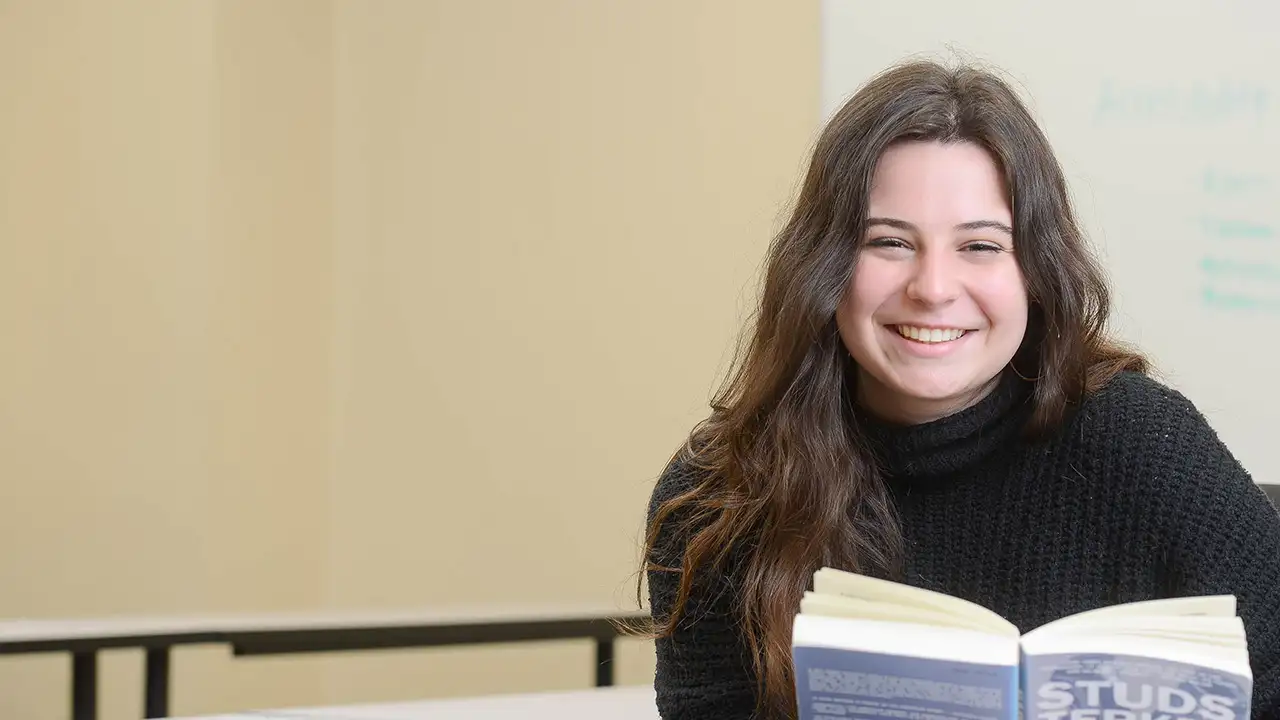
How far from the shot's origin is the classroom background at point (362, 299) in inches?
116

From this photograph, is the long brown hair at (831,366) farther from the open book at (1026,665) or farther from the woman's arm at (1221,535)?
the open book at (1026,665)

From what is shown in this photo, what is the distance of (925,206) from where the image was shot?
1275mm

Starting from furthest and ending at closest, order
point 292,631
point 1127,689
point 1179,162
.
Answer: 1. point 292,631
2. point 1179,162
3. point 1127,689

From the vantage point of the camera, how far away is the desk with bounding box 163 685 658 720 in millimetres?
1653

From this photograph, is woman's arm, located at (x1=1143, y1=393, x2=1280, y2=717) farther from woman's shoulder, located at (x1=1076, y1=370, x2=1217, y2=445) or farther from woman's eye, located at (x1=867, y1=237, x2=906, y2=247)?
woman's eye, located at (x1=867, y1=237, x2=906, y2=247)

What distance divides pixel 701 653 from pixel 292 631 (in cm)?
112

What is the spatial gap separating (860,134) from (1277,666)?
61 cm

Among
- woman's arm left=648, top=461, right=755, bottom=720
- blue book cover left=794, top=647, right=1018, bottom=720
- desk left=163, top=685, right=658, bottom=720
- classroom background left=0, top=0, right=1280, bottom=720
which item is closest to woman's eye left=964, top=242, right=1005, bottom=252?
woman's arm left=648, top=461, right=755, bottom=720

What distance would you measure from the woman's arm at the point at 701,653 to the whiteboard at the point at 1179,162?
3.39 ft

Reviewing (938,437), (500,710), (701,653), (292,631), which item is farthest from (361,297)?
(938,437)

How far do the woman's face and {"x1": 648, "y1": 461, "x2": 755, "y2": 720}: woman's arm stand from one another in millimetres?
292

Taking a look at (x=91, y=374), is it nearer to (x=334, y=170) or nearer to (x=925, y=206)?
(x=334, y=170)

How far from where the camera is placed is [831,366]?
55.9 inches

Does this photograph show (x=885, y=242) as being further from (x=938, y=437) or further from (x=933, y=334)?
(x=938, y=437)
